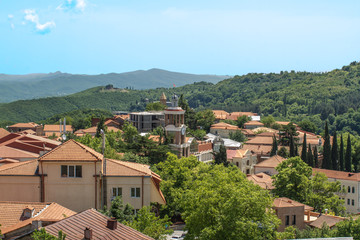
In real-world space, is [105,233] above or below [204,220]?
above

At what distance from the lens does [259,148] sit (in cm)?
9925

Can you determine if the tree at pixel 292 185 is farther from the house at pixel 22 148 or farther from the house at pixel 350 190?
the house at pixel 22 148

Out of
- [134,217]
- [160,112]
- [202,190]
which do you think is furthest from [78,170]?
[160,112]

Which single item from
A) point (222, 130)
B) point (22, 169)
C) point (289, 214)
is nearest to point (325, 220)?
point (289, 214)

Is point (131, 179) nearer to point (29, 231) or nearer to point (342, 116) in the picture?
point (29, 231)

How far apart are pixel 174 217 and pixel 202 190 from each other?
10217 mm

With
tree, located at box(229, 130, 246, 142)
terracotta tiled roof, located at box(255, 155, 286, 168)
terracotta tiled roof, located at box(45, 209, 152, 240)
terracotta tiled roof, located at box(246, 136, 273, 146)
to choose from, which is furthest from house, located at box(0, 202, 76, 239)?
tree, located at box(229, 130, 246, 142)

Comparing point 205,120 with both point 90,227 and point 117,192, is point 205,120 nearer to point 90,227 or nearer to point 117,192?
point 117,192

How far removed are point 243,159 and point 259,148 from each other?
14.2 metres

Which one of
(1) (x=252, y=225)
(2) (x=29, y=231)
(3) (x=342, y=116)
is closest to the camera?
(2) (x=29, y=231)

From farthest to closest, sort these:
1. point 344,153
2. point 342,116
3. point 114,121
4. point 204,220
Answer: point 342,116 < point 114,121 < point 344,153 < point 204,220

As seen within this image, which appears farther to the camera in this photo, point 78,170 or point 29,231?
point 78,170

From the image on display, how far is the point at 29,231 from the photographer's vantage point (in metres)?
19.5

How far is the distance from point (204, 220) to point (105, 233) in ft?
39.7
